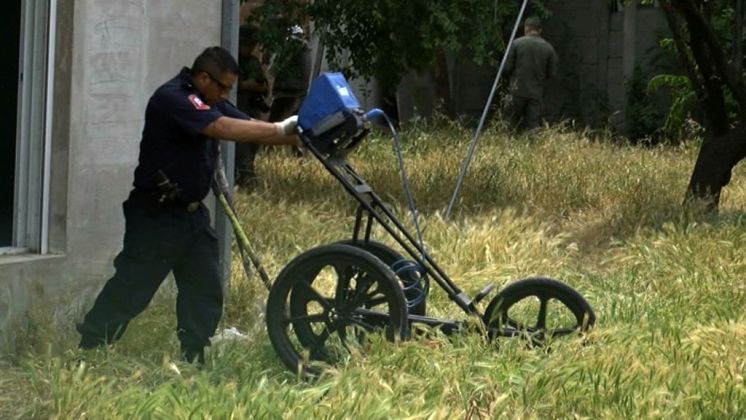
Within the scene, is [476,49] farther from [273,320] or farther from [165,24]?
[273,320]

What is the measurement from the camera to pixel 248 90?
41.8 ft

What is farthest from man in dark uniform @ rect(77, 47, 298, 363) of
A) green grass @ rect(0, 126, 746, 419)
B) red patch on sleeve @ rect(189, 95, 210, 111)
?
green grass @ rect(0, 126, 746, 419)

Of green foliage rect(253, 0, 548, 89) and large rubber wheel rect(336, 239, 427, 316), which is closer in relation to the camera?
large rubber wheel rect(336, 239, 427, 316)

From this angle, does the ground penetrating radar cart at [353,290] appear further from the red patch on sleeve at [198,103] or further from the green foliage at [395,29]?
the green foliage at [395,29]

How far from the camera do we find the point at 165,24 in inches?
316

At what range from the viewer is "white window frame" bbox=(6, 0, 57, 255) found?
7.44m

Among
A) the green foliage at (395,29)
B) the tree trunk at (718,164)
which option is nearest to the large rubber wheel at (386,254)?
the tree trunk at (718,164)

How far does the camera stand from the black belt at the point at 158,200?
669 centimetres

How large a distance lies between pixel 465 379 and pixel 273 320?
3.24 feet

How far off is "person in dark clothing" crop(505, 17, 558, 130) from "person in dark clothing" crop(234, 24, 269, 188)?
528 centimetres

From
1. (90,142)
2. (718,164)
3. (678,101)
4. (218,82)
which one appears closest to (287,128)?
(218,82)

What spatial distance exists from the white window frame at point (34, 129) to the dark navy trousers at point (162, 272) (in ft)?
2.63

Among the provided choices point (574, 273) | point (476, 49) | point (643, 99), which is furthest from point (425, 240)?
point (643, 99)

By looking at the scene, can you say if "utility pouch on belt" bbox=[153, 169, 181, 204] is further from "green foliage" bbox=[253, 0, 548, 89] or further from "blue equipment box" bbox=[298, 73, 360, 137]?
"green foliage" bbox=[253, 0, 548, 89]
